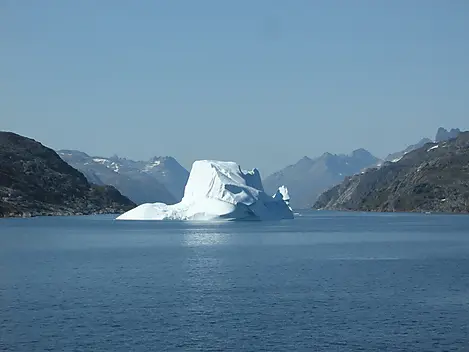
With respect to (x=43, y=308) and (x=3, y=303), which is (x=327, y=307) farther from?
(x=3, y=303)

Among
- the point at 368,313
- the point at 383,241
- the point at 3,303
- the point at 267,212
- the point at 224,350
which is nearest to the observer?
the point at 224,350

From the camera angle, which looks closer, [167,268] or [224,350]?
[224,350]

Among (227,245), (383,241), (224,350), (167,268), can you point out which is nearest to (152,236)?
(227,245)

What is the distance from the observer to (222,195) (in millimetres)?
134625

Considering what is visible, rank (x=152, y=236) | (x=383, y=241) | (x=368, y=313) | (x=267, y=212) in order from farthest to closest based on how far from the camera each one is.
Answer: (x=267, y=212) < (x=152, y=236) < (x=383, y=241) < (x=368, y=313)

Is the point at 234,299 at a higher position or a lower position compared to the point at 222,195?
lower

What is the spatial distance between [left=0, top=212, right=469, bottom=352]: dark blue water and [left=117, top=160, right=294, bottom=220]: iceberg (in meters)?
42.3

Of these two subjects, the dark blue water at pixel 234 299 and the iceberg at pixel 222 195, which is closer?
the dark blue water at pixel 234 299

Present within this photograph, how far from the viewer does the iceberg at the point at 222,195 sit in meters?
135

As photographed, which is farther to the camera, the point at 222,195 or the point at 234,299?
the point at 222,195

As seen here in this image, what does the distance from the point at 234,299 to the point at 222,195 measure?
84.5 m

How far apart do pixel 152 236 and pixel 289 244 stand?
2775 centimetres

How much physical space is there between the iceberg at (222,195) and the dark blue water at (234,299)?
139ft

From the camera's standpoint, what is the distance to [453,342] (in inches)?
1458
